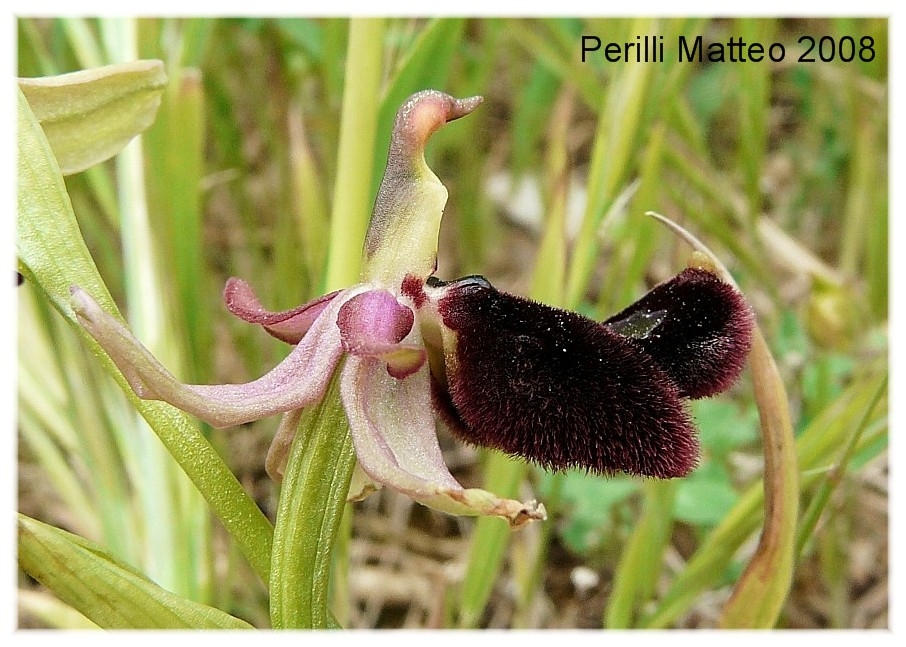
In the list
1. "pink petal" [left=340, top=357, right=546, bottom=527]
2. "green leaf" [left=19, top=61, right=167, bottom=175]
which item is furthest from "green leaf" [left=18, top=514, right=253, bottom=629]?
"green leaf" [left=19, top=61, right=167, bottom=175]

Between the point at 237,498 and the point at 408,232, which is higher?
the point at 408,232

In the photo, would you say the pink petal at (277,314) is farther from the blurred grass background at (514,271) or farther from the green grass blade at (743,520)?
the green grass blade at (743,520)

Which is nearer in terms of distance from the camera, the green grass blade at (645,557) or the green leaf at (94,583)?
the green leaf at (94,583)

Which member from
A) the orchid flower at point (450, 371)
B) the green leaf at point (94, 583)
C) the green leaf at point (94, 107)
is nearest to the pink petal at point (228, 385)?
the orchid flower at point (450, 371)

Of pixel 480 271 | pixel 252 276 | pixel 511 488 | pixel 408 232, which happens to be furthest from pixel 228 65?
pixel 408 232

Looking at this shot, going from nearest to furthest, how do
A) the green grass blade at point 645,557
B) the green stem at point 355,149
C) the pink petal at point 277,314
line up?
the pink petal at point 277,314 < the green stem at point 355,149 < the green grass blade at point 645,557

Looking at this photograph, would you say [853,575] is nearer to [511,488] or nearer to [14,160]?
[511,488]

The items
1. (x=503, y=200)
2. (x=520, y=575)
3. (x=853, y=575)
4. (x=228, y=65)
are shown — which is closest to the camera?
(x=520, y=575)
